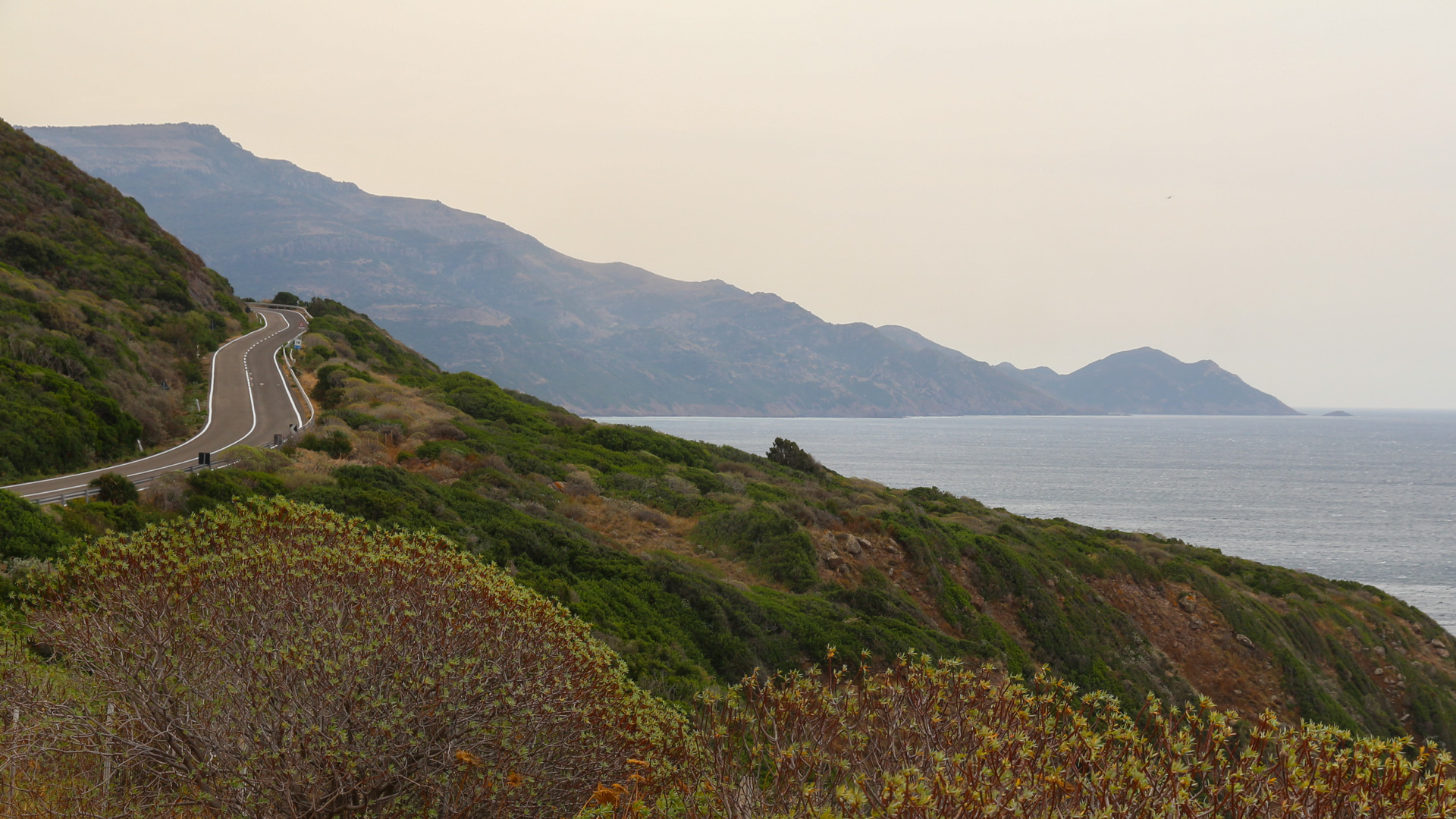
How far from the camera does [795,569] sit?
60.7 ft

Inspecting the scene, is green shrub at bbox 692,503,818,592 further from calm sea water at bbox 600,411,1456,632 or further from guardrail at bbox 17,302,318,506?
calm sea water at bbox 600,411,1456,632

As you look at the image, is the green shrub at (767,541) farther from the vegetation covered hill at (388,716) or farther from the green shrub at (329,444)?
the vegetation covered hill at (388,716)

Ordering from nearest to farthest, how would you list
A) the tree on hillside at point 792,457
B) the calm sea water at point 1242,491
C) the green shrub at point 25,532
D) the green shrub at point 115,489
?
the green shrub at point 25,532 < the green shrub at point 115,489 < the tree on hillside at point 792,457 < the calm sea water at point 1242,491

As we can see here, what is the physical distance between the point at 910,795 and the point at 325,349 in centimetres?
4533

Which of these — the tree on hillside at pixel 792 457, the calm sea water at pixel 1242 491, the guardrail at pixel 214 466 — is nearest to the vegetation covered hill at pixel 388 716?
the guardrail at pixel 214 466

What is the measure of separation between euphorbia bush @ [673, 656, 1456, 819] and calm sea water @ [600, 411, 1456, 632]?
48.5m

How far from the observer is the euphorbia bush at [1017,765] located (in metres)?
3.32

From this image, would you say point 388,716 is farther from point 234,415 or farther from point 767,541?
point 234,415

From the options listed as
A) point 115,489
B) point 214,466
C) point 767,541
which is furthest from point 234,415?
point 767,541

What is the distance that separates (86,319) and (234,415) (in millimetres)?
7331

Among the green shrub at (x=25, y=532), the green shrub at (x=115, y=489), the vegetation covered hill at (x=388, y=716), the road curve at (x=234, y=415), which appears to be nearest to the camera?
the vegetation covered hill at (x=388, y=716)

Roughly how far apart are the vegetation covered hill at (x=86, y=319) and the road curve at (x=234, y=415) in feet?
2.85

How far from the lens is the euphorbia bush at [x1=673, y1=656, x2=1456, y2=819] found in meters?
3.32

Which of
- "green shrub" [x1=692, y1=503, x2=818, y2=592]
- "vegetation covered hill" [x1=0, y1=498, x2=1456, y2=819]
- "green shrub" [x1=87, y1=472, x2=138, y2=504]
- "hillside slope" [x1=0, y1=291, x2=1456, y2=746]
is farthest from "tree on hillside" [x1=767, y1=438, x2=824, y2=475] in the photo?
"vegetation covered hill" [x1=0, y1=498, x2=1456, y2=819]
